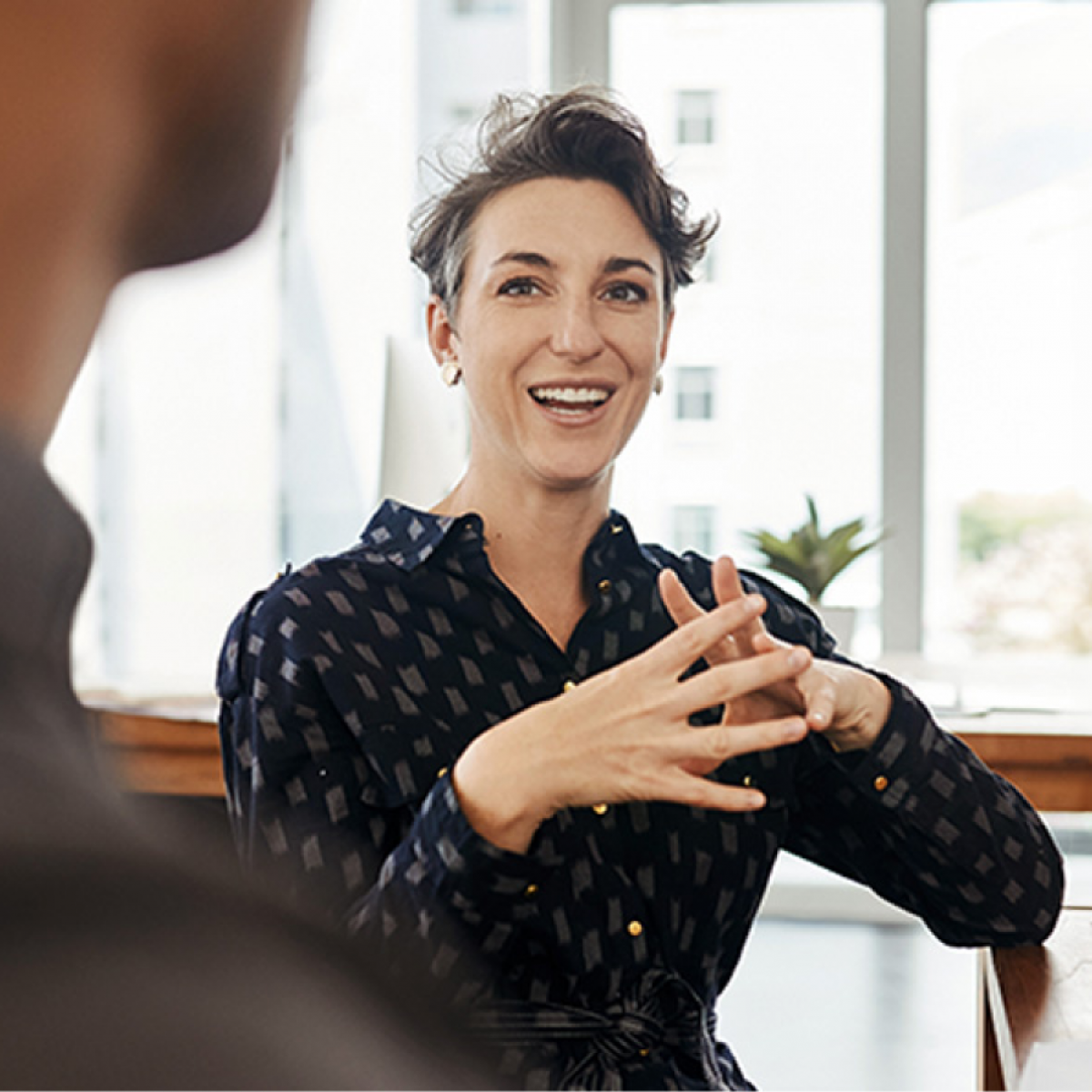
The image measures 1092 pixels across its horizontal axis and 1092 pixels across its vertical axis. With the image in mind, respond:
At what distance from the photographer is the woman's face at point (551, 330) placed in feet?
4.63

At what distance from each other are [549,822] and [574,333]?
1.56 feet

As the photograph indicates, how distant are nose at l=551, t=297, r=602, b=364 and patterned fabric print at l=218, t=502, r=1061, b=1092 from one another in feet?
0.61

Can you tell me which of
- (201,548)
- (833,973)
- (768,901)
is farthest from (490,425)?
(768,901)

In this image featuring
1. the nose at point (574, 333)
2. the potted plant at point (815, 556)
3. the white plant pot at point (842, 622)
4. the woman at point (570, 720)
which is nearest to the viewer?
the woman at point (570, 720)

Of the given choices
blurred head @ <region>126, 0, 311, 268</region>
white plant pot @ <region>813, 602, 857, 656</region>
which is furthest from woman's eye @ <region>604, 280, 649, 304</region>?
white plant pot @ <region>813, 602, 857, 656</region>

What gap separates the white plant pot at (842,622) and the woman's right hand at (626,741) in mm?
1903

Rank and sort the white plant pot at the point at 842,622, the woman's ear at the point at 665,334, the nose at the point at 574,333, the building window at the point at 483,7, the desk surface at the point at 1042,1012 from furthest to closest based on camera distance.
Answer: the building window at the point at 483,7 < the white plant pot at the point at 842,622 < the woman's ear at the point at 665,334 < the nose at the point at 574,333 < the desk surface at the point at 1042,1012

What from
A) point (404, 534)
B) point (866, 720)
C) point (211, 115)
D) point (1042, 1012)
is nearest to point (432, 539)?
point (404, 534)

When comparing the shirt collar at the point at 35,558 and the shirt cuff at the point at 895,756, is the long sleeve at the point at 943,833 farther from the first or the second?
the shirt collar at the point at 35,558

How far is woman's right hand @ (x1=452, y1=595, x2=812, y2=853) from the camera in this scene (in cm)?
104

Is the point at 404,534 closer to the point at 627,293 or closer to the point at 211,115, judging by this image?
the point at 627,293

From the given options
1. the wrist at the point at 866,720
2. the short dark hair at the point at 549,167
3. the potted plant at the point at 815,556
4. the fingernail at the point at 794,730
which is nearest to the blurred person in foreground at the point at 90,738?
the fingernail at the point at 794,730

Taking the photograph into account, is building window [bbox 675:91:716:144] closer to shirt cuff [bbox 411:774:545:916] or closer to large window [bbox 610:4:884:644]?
large window [bbox 610:4:884:644]

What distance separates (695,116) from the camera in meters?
3.95
